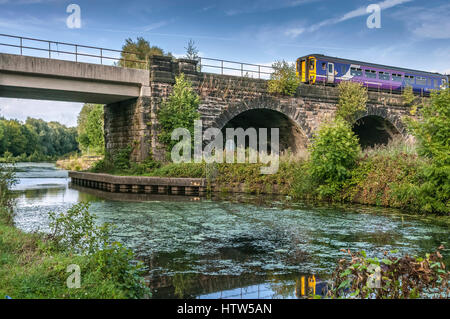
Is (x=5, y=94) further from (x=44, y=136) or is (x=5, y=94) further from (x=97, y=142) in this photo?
(x=44, y=136)

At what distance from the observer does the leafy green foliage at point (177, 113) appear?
738 inches

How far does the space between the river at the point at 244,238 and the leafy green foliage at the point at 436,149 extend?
72 centimetres

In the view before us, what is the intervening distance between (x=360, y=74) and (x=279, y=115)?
8065mm

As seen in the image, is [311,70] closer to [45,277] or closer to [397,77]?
[397,77]

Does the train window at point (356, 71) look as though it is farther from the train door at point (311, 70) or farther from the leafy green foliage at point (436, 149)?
the leafy green foliage at point (436, 149)

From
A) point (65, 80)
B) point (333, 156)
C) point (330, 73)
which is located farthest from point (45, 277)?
point (330, 73)

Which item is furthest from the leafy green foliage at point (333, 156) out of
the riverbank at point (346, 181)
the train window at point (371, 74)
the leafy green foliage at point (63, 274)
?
the train window at point (371, 74)

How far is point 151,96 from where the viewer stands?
742 inches

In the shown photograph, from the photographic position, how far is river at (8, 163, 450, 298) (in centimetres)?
541

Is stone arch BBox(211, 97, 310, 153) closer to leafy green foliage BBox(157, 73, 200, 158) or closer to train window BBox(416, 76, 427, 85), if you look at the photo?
leafy green foliage BBox(157, 73, 200, 158)

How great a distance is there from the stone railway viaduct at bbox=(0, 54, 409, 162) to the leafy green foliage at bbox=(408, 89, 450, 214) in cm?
1076
